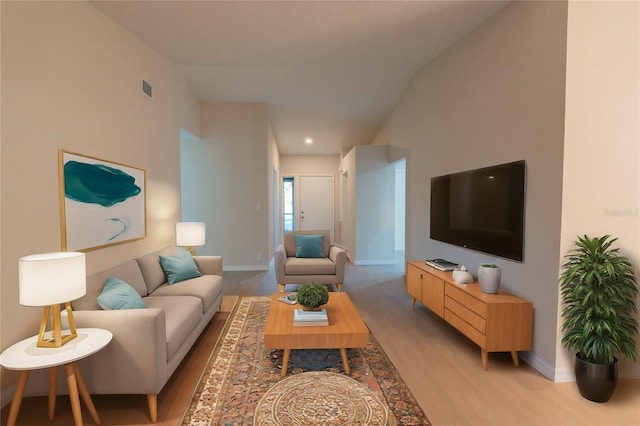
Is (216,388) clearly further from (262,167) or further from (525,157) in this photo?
(262,167)

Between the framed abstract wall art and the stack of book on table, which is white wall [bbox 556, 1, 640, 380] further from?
the framed abstract wall art

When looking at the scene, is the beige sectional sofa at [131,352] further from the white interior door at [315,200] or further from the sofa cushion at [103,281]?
the white interior door at [315,200]

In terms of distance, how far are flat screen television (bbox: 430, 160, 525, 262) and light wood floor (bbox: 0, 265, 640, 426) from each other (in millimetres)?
891

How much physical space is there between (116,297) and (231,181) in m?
3.50

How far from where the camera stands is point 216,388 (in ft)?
6.88

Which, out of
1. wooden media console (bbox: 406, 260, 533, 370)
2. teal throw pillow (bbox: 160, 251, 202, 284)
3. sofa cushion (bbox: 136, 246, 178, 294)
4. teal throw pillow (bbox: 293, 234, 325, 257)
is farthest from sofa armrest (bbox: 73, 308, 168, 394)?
teal throw pillow (bbox: 293, 234, 325, 257)

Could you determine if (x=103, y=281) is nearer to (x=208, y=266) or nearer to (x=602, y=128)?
(x=208, y=266)

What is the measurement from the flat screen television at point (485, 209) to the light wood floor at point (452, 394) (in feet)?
2.92

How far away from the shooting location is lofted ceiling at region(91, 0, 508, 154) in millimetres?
2744

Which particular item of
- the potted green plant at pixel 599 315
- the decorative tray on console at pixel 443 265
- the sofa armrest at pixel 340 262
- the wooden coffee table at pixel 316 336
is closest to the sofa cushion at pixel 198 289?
the wooden coffee table at pixel 316 336

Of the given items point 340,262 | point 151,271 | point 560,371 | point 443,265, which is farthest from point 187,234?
point 560,371

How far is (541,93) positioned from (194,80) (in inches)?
169

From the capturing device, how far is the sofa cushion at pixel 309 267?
161 inches

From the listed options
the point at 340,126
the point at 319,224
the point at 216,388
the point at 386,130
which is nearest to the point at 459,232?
the point at 216,388
